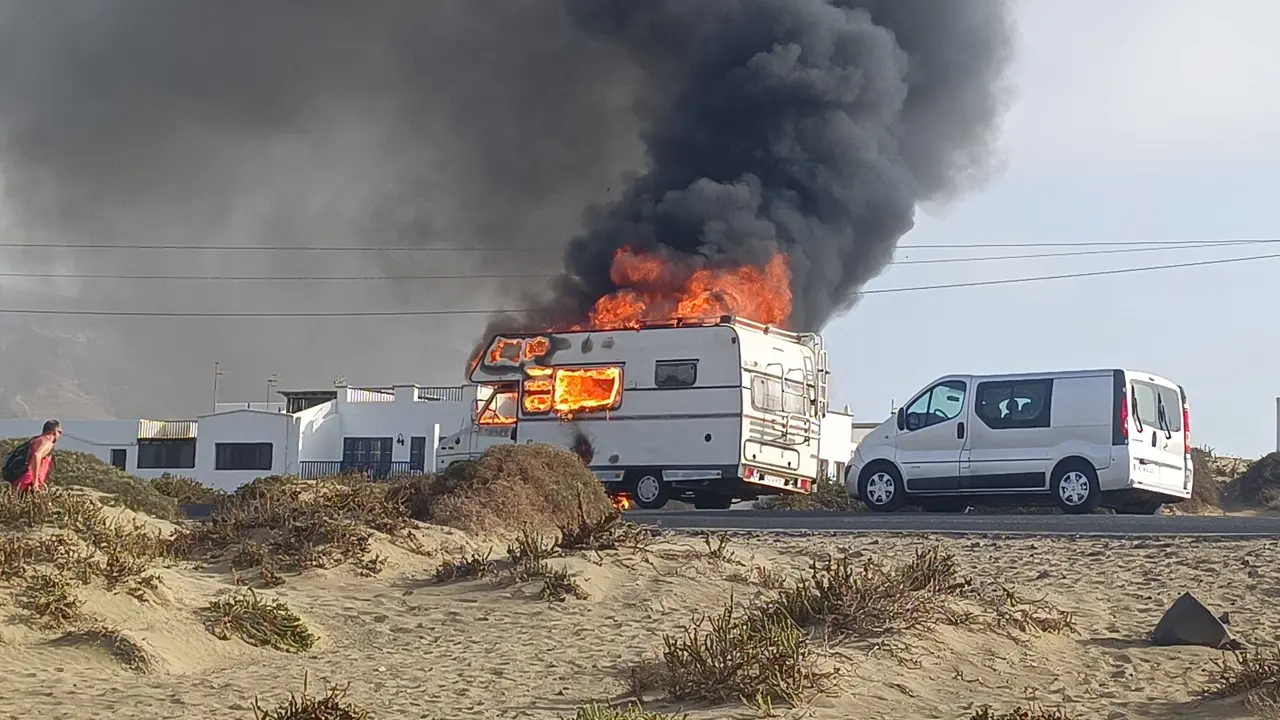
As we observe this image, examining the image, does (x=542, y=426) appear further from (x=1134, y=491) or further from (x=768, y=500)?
(x=1134, y=491)

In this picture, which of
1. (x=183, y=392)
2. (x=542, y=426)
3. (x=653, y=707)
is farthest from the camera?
(x=183, y=392)

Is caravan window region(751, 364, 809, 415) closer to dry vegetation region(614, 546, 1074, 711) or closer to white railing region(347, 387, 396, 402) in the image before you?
dry vegetation region(614, 546, 1074, 711)

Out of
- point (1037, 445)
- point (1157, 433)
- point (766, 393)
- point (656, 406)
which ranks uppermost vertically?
point (766, 393)

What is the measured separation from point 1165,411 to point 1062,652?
11665 mm

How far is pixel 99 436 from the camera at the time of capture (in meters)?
54.1

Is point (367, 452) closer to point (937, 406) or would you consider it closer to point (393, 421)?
point (393, 421)

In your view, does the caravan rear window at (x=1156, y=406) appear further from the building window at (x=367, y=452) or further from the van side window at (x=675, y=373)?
the building window at (x=367, y=452)

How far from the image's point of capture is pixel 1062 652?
957 cm

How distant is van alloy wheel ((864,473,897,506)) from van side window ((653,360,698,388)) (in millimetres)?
4004

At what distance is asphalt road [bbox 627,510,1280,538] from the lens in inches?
584

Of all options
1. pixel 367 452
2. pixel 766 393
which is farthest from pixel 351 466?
pixel 766 393

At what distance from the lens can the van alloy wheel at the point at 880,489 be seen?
20938mm

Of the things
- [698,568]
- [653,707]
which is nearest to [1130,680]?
[653,707]

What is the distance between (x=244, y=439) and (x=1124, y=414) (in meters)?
36.5
